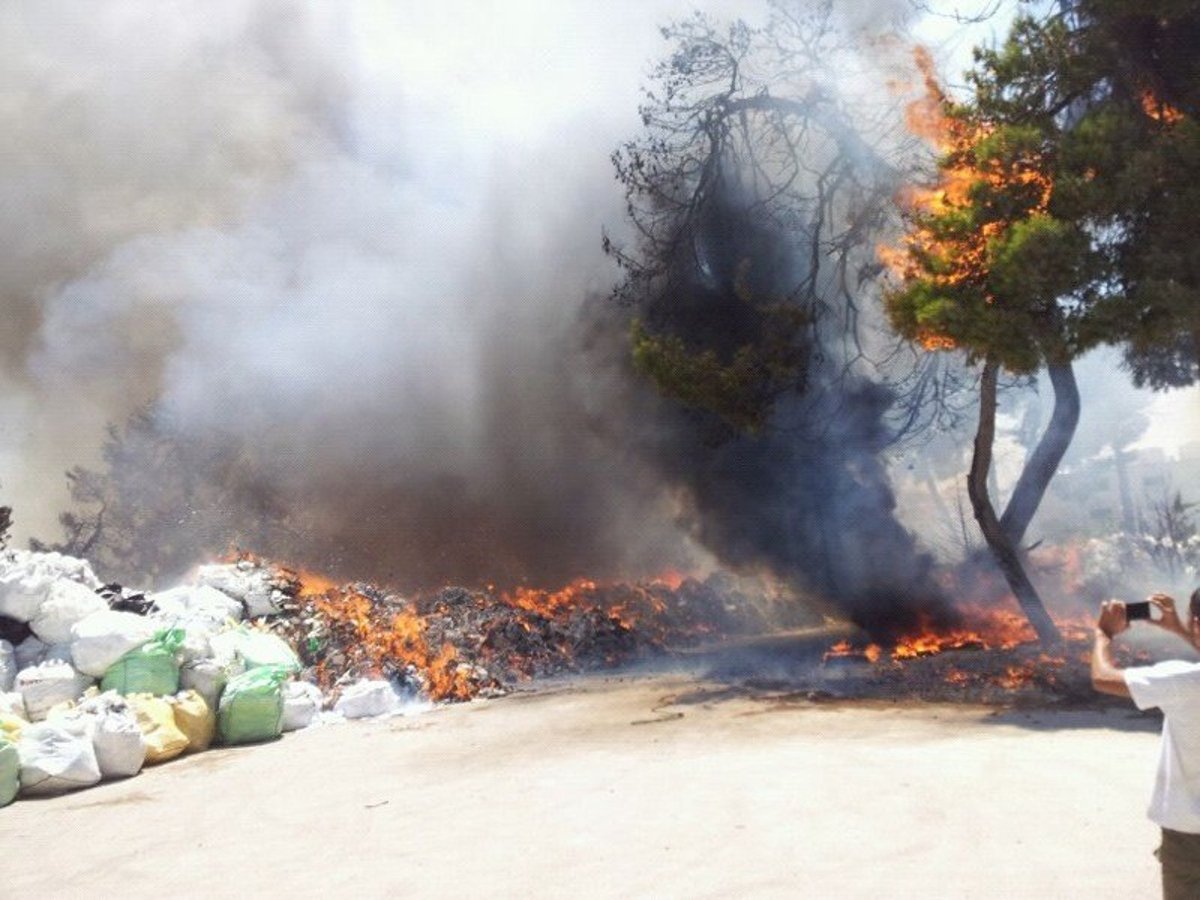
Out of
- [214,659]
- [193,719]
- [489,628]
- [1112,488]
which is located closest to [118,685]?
[193,719]

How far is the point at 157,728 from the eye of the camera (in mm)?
6617

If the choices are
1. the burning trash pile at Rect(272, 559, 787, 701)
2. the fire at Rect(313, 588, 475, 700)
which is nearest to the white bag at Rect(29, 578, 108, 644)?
the burning trash pile at Rect(272, 559, 787, 701)

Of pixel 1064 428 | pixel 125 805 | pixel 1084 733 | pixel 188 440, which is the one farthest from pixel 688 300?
pixel 188 440

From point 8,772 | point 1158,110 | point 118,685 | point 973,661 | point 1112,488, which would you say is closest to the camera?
point 8,772

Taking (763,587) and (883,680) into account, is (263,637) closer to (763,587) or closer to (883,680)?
(883,680)

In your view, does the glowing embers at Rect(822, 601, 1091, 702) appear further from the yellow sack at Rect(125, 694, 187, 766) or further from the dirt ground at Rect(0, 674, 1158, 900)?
the yellow sack at Rect(125, 694, 187, 766)

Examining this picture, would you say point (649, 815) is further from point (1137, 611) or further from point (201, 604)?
point (201, 604)

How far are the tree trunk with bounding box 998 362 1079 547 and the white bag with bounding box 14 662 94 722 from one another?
26.1 feet

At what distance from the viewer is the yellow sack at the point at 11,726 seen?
19.3 feet

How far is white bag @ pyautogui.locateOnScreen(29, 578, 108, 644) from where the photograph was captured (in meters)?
7.15

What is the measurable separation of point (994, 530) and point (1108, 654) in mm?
6683

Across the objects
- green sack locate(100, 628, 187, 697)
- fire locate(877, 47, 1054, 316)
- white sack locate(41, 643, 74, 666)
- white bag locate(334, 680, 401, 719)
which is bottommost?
white bag locate(334, 680, 401, 719)

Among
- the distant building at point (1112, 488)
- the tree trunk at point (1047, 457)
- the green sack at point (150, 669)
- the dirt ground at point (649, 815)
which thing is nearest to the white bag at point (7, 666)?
the green sack at point (150, 669)

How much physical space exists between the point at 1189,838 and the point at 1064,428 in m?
7.05
